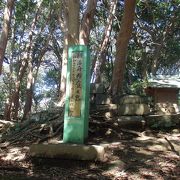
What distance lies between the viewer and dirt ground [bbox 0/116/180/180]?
246 inches

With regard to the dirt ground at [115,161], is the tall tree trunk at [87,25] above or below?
above

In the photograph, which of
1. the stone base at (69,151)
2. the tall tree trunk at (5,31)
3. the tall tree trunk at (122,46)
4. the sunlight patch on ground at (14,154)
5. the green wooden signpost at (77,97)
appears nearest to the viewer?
the stone base at (69,151)

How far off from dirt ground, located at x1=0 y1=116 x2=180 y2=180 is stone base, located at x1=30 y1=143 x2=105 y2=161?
107 mm

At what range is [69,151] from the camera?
6926 millimetres

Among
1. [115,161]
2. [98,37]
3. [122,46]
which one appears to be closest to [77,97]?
[115,161]

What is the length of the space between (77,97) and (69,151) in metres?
1.17

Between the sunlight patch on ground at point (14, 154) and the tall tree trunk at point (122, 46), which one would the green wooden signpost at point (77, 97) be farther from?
the tall tree trunk at point (122, 46)

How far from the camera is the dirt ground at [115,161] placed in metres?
6.25

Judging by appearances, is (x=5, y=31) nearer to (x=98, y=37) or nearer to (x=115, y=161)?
(x=115, y=161)

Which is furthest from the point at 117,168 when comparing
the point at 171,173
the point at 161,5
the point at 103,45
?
the point at 161,5

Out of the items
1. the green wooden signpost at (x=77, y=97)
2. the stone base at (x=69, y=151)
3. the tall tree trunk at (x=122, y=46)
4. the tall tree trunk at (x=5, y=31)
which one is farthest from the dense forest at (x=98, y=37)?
the stone base at (x=69, y=151)

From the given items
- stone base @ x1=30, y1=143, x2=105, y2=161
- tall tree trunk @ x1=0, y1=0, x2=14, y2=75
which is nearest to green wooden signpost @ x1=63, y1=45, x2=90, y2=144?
stone base @ x1=30, y1=143, x2=105, y2=161

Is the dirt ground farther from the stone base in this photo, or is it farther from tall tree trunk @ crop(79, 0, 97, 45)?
tall tree trunk @ crop(79, 0, 97, 45)

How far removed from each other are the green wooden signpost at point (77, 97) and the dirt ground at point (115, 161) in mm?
627
